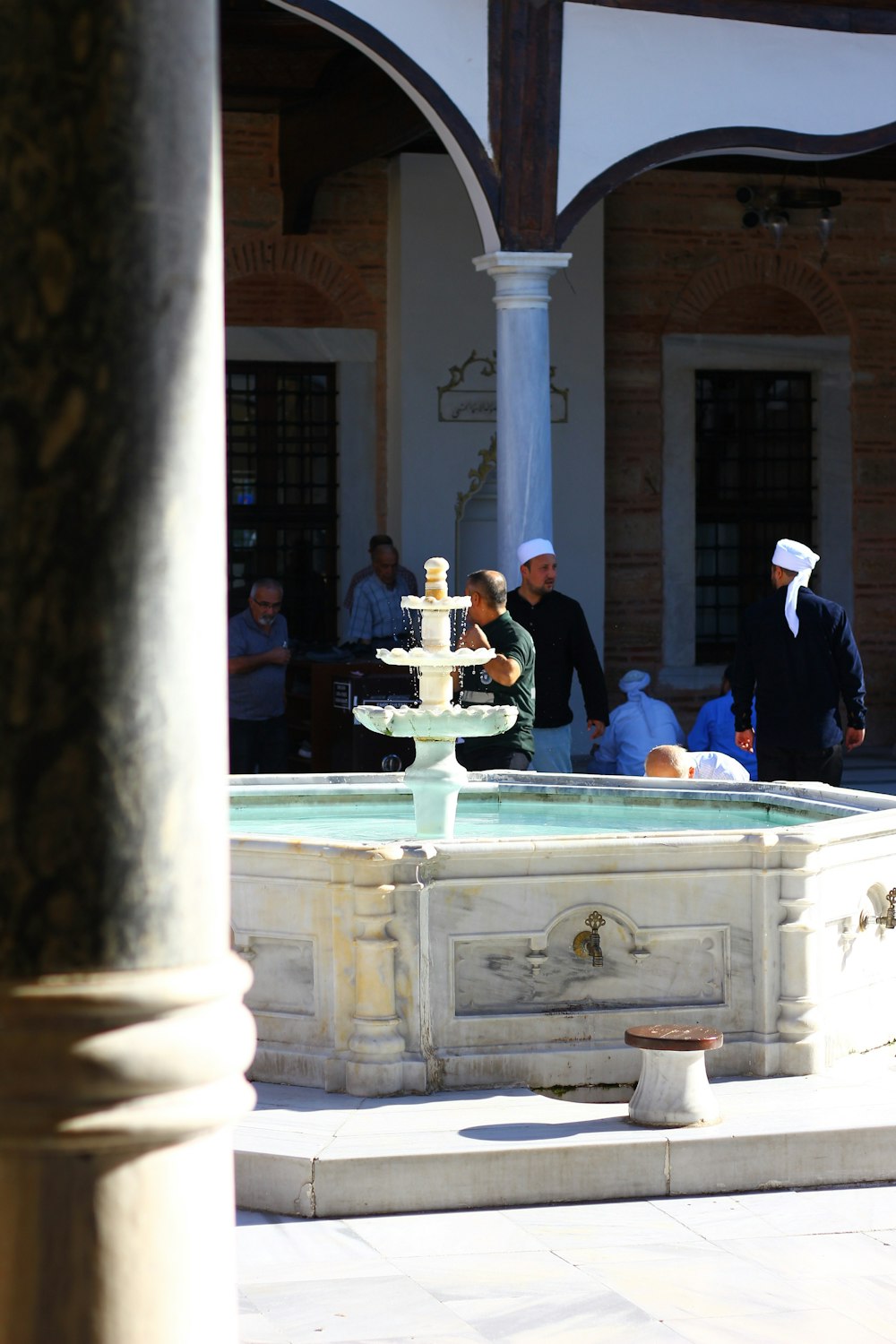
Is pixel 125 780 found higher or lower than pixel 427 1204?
higher

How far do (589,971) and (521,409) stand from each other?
463 cm

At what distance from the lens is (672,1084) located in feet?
13.9

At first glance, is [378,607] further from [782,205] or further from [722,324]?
[782,205]

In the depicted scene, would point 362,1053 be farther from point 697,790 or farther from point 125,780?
point 125,780

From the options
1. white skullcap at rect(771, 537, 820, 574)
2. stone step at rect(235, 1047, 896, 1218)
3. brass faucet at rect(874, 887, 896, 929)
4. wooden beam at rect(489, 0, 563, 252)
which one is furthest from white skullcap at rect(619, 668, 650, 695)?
Answer: stone step at rect(235, 1047, 896, 1218)

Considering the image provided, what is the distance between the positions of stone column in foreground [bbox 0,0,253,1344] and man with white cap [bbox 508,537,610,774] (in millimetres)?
5810

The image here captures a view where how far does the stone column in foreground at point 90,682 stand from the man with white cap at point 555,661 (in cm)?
581

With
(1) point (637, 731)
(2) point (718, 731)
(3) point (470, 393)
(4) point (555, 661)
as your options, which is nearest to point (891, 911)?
(4) point (555, 661)

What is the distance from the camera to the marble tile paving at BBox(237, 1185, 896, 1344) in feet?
11.0

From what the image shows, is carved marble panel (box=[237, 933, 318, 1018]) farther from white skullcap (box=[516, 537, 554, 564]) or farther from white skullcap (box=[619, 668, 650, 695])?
white skullcap (box=[619, 668, 650, 695])

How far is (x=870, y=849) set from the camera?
5.04m

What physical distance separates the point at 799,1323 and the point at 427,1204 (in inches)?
36.4

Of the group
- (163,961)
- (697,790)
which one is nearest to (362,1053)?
(697,790)

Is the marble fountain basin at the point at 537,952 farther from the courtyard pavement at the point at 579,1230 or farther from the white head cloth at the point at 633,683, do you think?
the white head cloth at the point at 633,683
